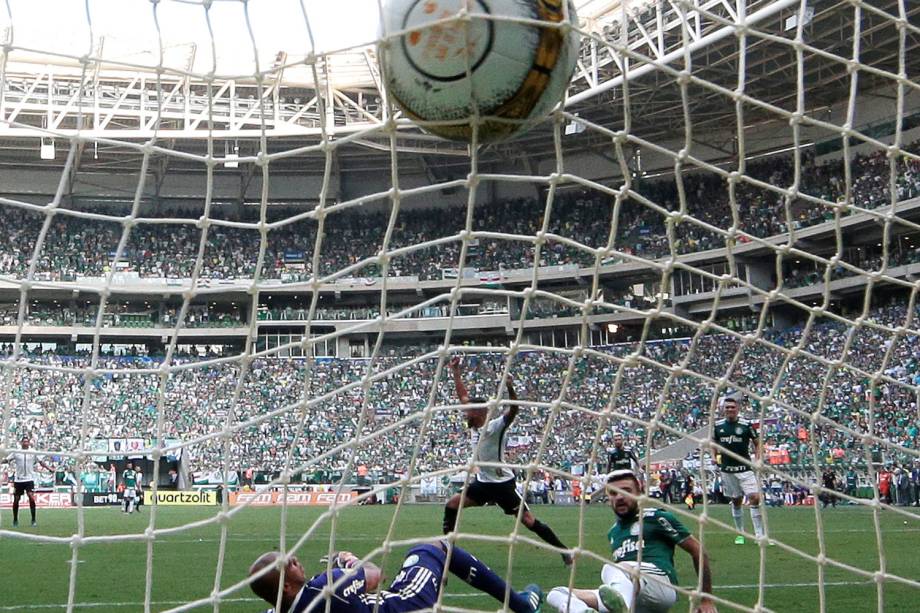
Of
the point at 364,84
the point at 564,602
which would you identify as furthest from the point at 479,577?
the point at 364,84

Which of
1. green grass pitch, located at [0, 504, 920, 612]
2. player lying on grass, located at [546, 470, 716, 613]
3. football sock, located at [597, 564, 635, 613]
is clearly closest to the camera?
player lying on grass, located at [546, 470, 716, 613]

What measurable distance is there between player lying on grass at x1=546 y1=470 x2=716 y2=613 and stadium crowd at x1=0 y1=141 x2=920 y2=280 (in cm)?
2882

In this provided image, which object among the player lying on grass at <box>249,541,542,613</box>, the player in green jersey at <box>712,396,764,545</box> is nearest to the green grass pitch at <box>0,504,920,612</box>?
the player in green jersey at <box>712,396,764,545</box>

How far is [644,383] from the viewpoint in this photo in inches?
1243

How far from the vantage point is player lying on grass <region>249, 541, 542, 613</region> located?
13.1ft

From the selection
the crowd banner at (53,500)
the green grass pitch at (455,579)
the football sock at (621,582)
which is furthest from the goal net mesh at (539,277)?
the football sock at (621,582)

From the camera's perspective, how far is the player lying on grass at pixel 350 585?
157 inches

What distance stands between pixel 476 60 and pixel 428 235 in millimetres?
37006

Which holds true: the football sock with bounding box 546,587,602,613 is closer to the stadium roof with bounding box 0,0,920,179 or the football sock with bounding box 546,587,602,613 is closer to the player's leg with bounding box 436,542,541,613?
the player's leg with bounding box 436,542,541,613

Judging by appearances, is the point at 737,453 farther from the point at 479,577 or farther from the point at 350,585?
the point at 350,585

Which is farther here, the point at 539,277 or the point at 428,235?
the point at 428,235

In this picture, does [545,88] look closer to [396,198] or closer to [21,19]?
[396,198]

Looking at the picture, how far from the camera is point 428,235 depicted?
40.5 metres

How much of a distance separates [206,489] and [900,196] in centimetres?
2016
